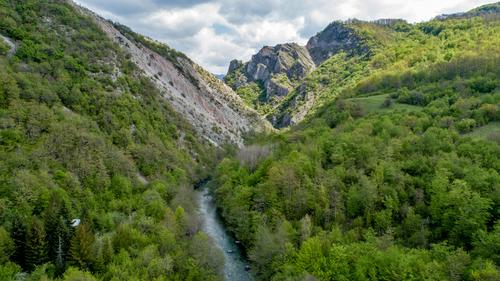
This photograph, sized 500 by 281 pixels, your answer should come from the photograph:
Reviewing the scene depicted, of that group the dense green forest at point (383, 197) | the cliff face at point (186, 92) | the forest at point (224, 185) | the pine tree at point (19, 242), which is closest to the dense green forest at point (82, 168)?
the pine tree at point (19, 242)

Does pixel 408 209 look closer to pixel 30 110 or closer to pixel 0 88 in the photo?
pixel 30 110

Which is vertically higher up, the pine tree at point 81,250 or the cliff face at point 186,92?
the cliff face at point 186,92

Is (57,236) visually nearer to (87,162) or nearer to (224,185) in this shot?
(87,162)

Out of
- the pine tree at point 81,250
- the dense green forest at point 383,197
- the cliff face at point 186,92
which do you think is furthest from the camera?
the cliff face at point 186,92

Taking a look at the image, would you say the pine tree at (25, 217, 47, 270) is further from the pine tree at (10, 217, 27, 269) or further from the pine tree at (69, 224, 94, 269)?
the pine tree at (69, 224, 94, 269)

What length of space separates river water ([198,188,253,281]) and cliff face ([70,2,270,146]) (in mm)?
47622

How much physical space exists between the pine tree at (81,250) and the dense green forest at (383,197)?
1893 cm

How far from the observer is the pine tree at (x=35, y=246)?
130 ft

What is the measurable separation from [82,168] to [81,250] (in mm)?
20533

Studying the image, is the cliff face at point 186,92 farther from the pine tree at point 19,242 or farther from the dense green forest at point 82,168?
the pine tree at point 19,242

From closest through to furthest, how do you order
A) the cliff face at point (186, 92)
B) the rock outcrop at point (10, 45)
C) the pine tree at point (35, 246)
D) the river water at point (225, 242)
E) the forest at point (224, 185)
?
the pine tree at point (35, 246) < the forest at point (224, 185) < the river water at point (225, 242) < the rock outcrop at point (10, 45) < the cliff face at point (186, 92)

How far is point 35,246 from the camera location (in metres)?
39.7

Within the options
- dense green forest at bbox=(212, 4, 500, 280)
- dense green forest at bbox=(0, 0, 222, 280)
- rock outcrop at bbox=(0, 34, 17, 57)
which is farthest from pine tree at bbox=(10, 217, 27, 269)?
rock outcrop at bbox=(0, 34, 17, 57)

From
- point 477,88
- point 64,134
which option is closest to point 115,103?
point 64,134
